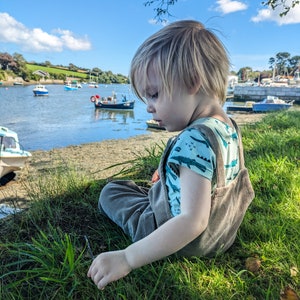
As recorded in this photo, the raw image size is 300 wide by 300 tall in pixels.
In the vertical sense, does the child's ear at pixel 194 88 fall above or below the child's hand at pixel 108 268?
above

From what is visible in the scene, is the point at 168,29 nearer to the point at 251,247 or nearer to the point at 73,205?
the point at 251,247

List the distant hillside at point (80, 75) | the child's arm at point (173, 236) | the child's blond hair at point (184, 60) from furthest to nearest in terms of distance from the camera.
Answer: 1. the distant hillside at point (80, 75)
2. the child's blond hair at point (184, 60)
3. the child's arm at point (173, 236)

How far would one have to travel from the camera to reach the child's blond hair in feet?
3.82

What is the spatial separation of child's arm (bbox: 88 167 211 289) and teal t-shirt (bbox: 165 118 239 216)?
0.04 meters

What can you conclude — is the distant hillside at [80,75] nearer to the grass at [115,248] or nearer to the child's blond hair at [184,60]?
the grass at [115,248]

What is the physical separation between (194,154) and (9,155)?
28.2 feet

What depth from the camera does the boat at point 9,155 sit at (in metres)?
8.48

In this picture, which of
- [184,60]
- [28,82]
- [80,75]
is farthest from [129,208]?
[80,75]

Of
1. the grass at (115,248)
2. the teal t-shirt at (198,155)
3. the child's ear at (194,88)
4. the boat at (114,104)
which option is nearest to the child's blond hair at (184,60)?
the child's ear at (194,88)

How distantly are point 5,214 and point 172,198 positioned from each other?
1.31m

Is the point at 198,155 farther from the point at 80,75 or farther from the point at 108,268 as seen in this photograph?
the point at 80,75

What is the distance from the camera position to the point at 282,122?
6.76 metres

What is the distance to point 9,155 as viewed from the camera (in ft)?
28.1

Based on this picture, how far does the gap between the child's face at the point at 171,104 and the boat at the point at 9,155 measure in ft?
26.7
